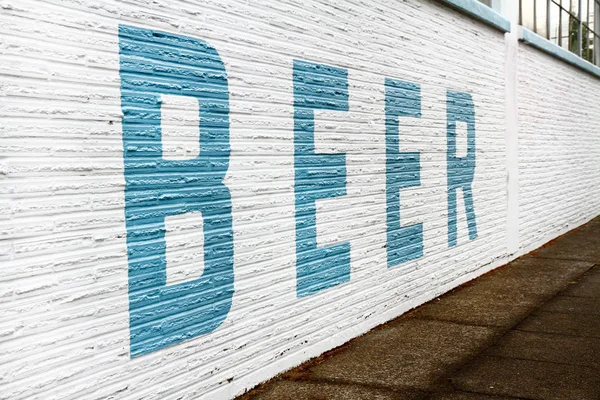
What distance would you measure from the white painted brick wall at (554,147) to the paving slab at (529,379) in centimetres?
572

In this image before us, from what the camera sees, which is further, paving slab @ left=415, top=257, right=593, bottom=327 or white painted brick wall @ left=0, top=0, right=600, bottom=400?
paving slab @ left=415, top=257, right=593, bottom=327

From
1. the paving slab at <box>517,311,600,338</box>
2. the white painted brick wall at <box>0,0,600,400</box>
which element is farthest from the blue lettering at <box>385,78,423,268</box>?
the paving slab at <box>517,311,600,338</box>

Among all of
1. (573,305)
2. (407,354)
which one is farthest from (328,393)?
(573,305)

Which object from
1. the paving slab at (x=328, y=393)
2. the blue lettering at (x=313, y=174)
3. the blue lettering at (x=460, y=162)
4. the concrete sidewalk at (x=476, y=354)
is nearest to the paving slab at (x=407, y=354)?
the concrete sidewalk at (x=476, y=354)

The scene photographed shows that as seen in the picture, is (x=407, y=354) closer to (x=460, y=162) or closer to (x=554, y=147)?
(x=460, y=162)

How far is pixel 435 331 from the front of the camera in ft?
20.8

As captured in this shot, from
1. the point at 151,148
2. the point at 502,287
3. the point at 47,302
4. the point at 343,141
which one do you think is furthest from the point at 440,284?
the point at 47,302

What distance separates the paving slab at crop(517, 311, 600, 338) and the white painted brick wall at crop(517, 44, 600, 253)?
4.01 meters

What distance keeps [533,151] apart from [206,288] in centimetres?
809

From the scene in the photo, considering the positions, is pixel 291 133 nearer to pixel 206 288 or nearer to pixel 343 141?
pixel 343 141

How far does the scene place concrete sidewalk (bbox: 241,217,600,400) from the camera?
4.75m

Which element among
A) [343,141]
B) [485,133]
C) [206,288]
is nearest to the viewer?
[206,288]

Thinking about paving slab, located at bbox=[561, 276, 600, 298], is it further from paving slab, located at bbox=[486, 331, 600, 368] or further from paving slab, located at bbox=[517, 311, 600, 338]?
paving slab, located at bbox=[486, 331, 600, 368]

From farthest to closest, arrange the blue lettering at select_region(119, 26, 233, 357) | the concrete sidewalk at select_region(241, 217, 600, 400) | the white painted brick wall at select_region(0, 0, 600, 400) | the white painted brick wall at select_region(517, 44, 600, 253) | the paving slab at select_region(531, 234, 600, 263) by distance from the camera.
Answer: the white painted brick wall at select_region(517, 44, 600, 253), the paving slab at select_region(531, 234, 600, 263), the concrete sidewalk at select_region(241, 217, 600, 400), the blue lettering at select_region(119, 26, 233, 357), the white painted brick wall at select_region(0, 0, 600, 400)
